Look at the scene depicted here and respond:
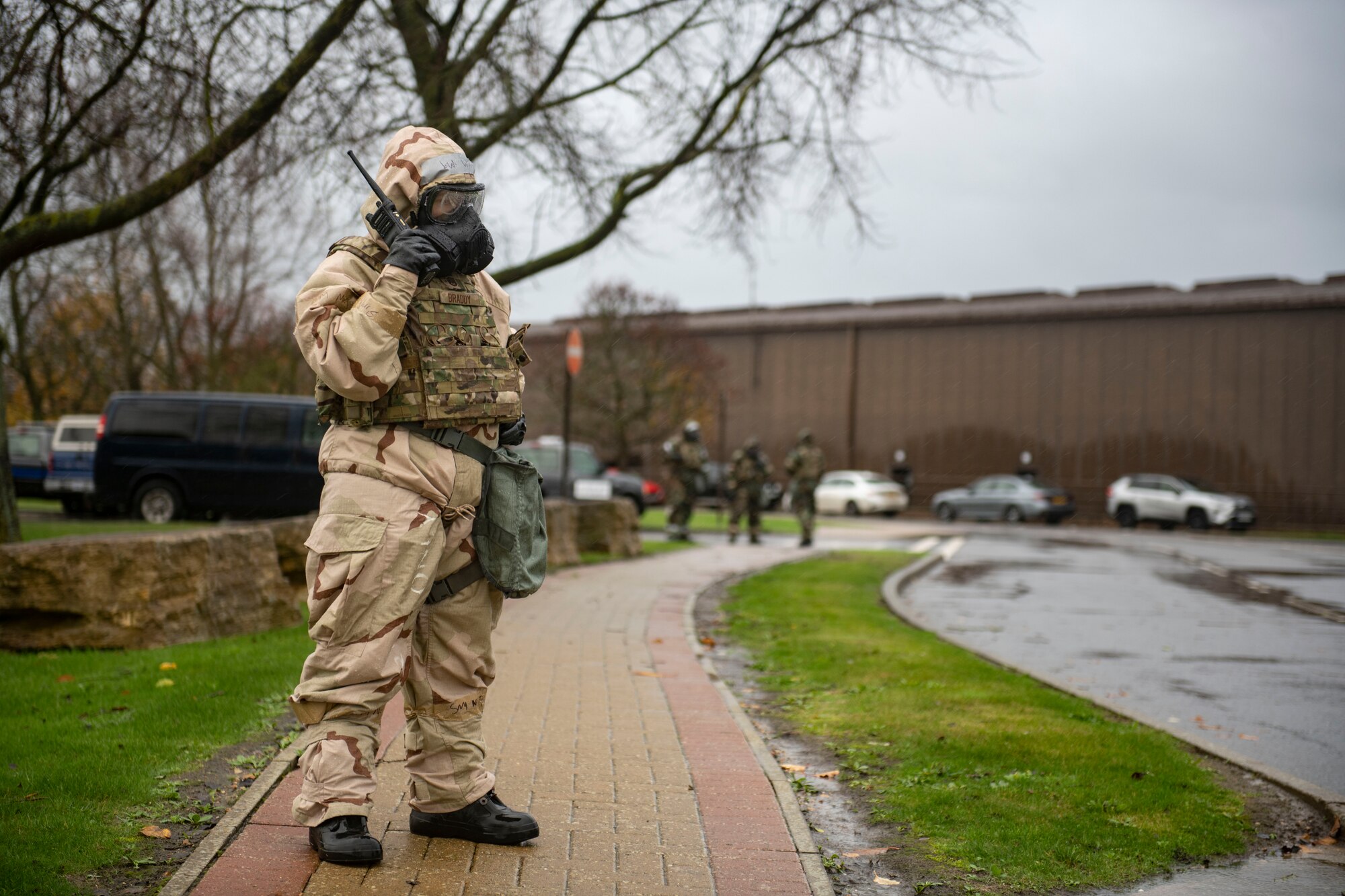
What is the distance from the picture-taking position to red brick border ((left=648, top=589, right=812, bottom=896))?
3547 millimetres

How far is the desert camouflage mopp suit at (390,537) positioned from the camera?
11.0 ft

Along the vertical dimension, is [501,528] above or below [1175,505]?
above

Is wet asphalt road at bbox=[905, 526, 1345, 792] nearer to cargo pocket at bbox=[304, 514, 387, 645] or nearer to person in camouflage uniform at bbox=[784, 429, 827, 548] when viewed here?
person in camouflage uniform at bbox=[784, 429, 827, 548]

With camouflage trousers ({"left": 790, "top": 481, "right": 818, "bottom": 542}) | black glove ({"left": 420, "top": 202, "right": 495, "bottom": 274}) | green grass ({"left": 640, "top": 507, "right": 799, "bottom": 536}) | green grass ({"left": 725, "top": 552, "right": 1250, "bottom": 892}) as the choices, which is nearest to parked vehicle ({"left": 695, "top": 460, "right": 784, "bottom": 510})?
green grass ({"left": 640, "top": 507, "right": 799, "bottom": 536})

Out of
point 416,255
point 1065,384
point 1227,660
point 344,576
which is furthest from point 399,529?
point 1065,384

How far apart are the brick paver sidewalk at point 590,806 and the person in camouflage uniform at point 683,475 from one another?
12.6 meters

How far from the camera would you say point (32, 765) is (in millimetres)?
4266

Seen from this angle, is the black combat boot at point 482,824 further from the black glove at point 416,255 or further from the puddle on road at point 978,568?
the puddle on road at point 978,568

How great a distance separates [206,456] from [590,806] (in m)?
15.6

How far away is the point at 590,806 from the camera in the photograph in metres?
4.14

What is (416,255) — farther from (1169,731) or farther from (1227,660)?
(1227,660)

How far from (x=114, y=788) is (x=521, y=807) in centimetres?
139

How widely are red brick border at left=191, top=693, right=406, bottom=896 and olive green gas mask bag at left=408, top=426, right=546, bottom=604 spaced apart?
59 centimetres

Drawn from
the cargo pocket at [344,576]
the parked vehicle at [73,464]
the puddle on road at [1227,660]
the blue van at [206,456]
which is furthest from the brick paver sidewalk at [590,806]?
the parked vehicle at [73,464]
